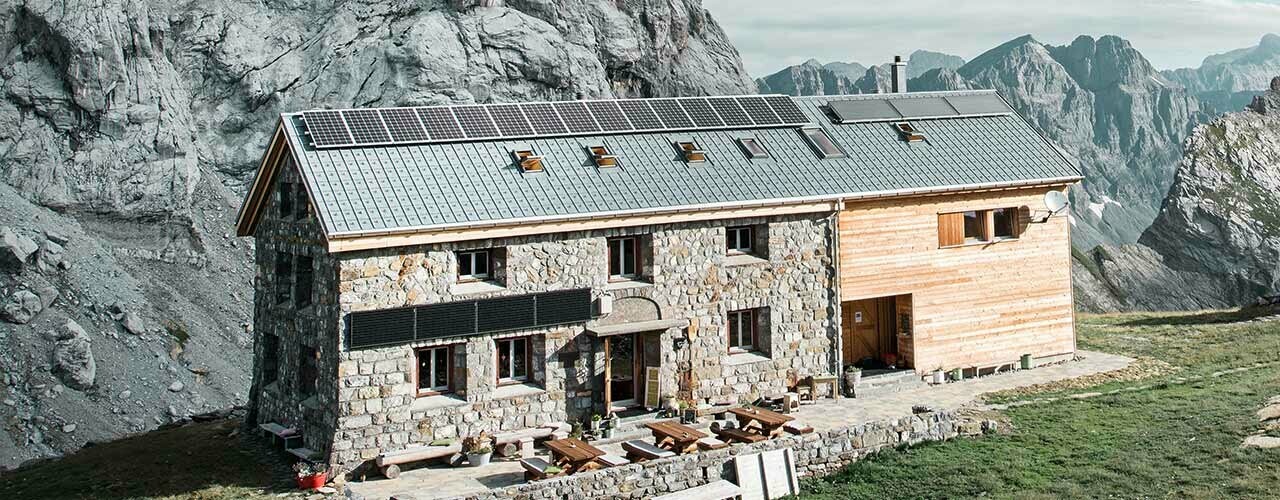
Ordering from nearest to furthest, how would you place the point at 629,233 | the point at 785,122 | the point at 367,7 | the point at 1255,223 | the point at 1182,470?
the point at 1182,470
the point at 629,233
the point at 785,122
the point at 367,7
the point at 1255,223

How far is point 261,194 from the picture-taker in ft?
84.8

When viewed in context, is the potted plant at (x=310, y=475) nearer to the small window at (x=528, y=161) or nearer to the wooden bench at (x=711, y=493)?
the wooden bench at (x=711, y=493)

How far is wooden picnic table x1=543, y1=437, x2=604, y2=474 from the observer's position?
69.2ft

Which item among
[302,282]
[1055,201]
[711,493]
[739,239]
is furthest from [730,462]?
[1055,201]

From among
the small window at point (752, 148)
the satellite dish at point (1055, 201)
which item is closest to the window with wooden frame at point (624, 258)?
the small window at point (752, 148)

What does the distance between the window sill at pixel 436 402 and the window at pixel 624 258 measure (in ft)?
14.3

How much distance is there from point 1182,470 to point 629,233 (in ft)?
38.1

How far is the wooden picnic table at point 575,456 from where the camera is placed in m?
21.1

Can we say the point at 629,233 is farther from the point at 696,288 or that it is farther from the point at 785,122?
the point at 785,122

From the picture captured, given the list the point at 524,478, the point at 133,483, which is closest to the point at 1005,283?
the point at 524,478

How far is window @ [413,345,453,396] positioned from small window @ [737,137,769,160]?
9093mm

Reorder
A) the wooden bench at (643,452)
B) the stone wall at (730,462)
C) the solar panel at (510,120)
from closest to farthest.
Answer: the stone wall at (730,462) → the wooden bench at (643,452) → the solar panel at (510,120)

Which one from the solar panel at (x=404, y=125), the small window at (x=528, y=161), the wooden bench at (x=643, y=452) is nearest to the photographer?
the wooden bench at (x=643, y=452)

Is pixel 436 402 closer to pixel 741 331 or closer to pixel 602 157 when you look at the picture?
pixel 602 157
